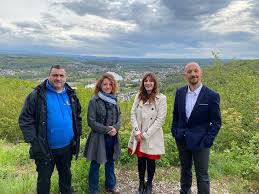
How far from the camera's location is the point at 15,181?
18.5 ft

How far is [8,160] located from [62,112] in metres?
4.00

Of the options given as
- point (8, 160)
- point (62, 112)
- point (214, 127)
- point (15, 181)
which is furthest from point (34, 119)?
point (8, 160)

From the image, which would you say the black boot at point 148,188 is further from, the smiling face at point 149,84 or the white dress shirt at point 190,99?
the smiling face at point 149,84

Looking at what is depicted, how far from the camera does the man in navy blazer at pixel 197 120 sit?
4.73 m

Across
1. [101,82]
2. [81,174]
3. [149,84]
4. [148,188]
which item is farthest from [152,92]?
[81,174]

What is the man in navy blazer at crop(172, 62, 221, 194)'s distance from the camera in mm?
4730

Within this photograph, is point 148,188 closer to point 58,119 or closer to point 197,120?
point 197,120

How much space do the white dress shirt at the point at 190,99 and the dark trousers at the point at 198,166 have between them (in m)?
0.55

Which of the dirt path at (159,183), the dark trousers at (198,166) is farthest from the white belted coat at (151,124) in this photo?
the dirt path at (159,183)

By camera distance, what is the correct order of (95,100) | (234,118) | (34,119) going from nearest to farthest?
(34,119) → (95,100) → (234,118)

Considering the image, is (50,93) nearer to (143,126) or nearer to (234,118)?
(143,126)

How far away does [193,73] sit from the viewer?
468 centimetres

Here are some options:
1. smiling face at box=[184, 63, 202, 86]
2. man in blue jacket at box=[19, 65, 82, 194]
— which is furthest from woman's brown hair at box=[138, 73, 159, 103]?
man in blue jacket at box=[19, 65, 82, 194]

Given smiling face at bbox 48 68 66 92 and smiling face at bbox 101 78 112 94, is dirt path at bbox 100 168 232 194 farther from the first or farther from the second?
smiling face at bbox 48 68 66 92
